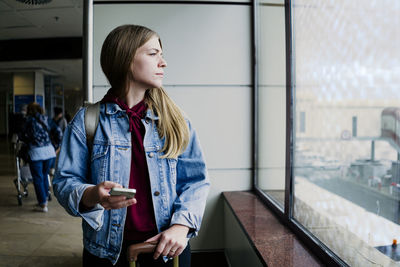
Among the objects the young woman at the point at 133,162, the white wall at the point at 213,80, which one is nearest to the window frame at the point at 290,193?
the white wall at the point at 213,80

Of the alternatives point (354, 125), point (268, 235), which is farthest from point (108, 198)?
point (268, 235)

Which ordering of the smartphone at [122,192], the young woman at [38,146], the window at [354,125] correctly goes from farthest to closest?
the young woman at [38,146]
the window at [354,125]
the smartphone at [122,192]

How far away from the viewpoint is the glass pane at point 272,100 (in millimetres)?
2209

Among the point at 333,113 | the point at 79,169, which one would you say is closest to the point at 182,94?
the point at 333,113

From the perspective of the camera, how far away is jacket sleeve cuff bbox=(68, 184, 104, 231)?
1033mm

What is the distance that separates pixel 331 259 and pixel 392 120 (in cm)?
76

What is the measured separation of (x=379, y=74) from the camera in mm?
1111

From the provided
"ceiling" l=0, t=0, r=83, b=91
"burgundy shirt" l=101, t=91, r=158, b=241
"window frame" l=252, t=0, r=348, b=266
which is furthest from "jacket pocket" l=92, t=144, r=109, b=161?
"ceiling" l=0, t=0, r=83, b=91

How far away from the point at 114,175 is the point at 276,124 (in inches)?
60.5

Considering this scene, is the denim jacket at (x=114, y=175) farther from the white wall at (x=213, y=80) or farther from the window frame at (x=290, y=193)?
the white wall at (x=213, y=80)

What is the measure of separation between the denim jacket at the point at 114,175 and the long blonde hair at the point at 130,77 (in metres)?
0.04

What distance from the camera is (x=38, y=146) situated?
458cm

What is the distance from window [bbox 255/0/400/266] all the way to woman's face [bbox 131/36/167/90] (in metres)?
0.78

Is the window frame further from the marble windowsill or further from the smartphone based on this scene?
the smartphone
